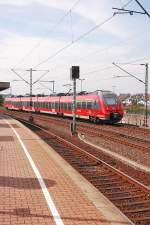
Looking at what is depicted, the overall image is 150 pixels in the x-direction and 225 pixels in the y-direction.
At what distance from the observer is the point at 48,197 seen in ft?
31.1

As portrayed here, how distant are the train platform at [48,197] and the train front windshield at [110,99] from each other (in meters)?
23.4

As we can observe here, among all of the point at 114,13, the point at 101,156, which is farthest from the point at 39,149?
the point at 114,13

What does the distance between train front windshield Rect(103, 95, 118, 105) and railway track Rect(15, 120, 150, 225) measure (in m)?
19.5

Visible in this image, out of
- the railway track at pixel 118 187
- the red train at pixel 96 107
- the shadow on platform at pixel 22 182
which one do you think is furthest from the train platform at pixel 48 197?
the red train at pixel 96 107

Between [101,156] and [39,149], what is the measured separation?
102 inches

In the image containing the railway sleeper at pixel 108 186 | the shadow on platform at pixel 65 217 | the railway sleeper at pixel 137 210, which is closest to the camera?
the shadow on platform at pixel 65 217

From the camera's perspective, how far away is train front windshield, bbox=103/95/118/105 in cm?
3825

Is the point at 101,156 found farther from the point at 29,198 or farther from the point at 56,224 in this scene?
the point at 56,224

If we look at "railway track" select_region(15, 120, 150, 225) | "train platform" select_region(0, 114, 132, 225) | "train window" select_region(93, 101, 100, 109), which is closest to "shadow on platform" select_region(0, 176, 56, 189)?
"train platform" select_region(0, 114, 132, 225)

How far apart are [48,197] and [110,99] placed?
2953 cm

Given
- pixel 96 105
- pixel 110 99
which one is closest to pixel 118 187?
pixel 110 99

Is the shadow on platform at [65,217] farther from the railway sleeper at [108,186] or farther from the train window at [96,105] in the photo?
the train window at [96,105]

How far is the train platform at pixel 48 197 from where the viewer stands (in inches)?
309

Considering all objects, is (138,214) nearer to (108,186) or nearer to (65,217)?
(65,217)
